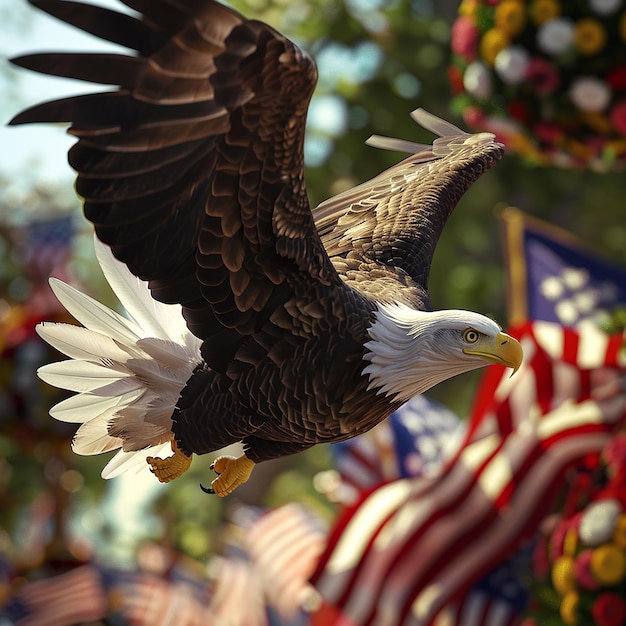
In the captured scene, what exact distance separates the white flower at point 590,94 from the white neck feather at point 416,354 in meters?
2.35

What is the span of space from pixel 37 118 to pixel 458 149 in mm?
1448

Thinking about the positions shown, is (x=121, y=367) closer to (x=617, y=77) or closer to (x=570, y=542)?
(x=570, y=542)

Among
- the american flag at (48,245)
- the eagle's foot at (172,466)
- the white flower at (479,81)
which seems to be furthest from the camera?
the american flag at (48,245)

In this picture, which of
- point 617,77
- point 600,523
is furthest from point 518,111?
point 600,523

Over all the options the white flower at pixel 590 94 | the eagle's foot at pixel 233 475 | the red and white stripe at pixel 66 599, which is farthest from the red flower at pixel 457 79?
the red and white stripe at pixel 66 599

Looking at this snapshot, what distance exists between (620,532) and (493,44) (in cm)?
180

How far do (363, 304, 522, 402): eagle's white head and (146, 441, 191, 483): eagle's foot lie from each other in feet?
1.36

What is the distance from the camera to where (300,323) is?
1.82m

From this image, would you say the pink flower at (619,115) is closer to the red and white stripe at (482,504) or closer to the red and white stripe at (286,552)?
the red and white stripe at (482,504)

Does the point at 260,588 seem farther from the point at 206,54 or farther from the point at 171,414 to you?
the point at 206,54

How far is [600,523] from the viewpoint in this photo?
3818 millimetres

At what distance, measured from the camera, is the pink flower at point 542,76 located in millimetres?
4008

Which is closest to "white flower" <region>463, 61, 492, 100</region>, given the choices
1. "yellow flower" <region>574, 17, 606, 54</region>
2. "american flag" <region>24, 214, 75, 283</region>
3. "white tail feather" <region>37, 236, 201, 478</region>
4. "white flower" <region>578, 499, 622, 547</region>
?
"yellow flower" <region>574, 17, 606, 54</region>

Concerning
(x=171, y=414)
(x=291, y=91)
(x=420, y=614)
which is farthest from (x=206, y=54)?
(x=420, y=614)
